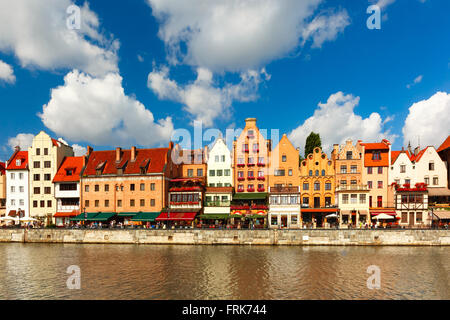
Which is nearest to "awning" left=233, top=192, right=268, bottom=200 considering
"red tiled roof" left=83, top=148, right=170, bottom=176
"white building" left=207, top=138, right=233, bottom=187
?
"white building" left=207, top=138, right=233, bottom=187

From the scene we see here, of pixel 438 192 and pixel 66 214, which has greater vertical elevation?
pixel 438 192

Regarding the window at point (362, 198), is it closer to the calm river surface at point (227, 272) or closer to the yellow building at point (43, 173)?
the calm river surface at point (227, 272)

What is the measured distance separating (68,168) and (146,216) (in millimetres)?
21885

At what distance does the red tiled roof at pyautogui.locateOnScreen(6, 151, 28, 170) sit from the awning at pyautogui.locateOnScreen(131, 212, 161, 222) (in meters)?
29.5

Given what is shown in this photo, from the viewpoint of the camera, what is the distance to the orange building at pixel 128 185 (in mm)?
Result: 55750

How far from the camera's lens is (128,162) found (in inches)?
2339

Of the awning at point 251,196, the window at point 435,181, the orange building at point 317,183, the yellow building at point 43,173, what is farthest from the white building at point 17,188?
the window at point 435,181

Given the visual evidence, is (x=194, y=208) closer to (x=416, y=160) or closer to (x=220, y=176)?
(x=220, y=176)

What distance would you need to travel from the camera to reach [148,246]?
1752 inches

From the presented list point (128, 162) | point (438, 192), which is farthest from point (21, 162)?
point (438, 192)

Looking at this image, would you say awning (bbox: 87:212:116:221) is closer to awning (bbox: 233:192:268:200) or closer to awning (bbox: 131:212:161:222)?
awning (bbox: 131:212:161:222)

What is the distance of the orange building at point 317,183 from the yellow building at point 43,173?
52275mm

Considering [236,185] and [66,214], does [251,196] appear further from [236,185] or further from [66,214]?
[66,214]
